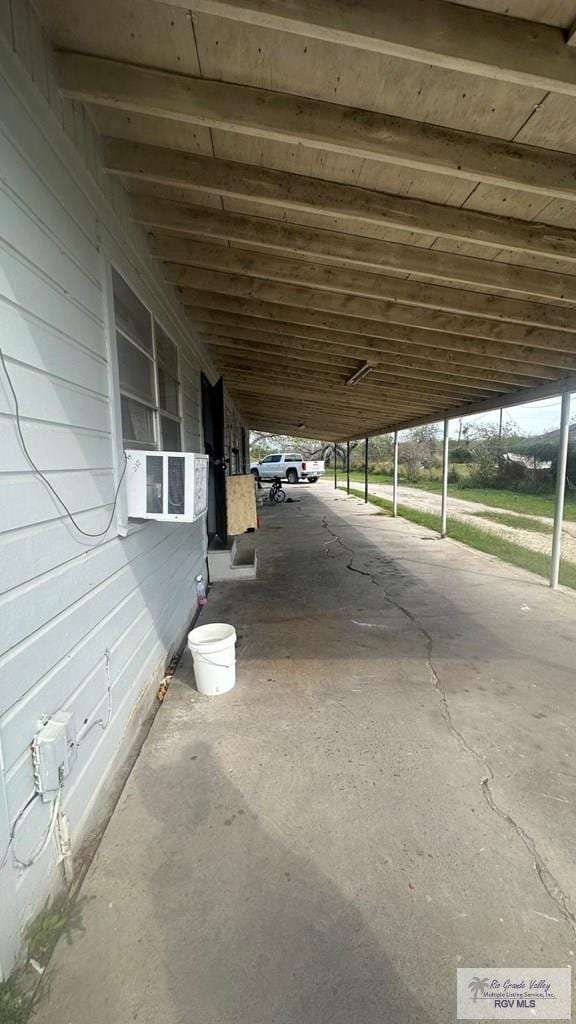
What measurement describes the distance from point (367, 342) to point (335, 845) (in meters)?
4.27

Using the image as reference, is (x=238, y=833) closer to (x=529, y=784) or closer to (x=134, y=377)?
(x=529, y=784)

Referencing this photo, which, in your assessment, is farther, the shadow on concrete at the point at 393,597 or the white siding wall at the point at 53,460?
the shadow on concrete at the point at 393,597

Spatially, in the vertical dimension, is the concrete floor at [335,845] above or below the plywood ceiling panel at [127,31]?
below

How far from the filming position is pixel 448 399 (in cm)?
702

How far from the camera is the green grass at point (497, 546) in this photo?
20.1ft

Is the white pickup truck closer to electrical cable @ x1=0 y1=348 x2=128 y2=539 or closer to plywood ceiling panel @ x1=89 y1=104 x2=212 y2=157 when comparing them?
plywood ceiling panel @ x1=89 y1=104 x2=212 y2=157

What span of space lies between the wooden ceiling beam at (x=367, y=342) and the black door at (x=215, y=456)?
2.97ft

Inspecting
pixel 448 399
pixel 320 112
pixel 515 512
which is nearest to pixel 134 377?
pixel 320 112

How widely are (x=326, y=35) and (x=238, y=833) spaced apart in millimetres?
2879

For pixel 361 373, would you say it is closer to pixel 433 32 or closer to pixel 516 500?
pixel 433 32

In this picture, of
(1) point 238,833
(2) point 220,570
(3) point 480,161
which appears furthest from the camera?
(2) point 220,570

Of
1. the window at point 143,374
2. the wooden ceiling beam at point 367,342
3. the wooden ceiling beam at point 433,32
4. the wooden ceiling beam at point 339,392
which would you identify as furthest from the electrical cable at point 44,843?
the wooden ceiling beam at point 339,392

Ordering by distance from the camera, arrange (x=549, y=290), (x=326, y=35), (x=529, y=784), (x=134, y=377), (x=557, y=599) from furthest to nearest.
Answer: (x=557, y=599) → (x=549, y=290) → (x=134, y=377) → (x=529, y=784) → (x=326, y=35)

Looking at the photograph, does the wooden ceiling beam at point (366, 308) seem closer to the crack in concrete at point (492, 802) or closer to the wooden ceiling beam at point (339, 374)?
the wooden ceiling beam at point (339, 374)
